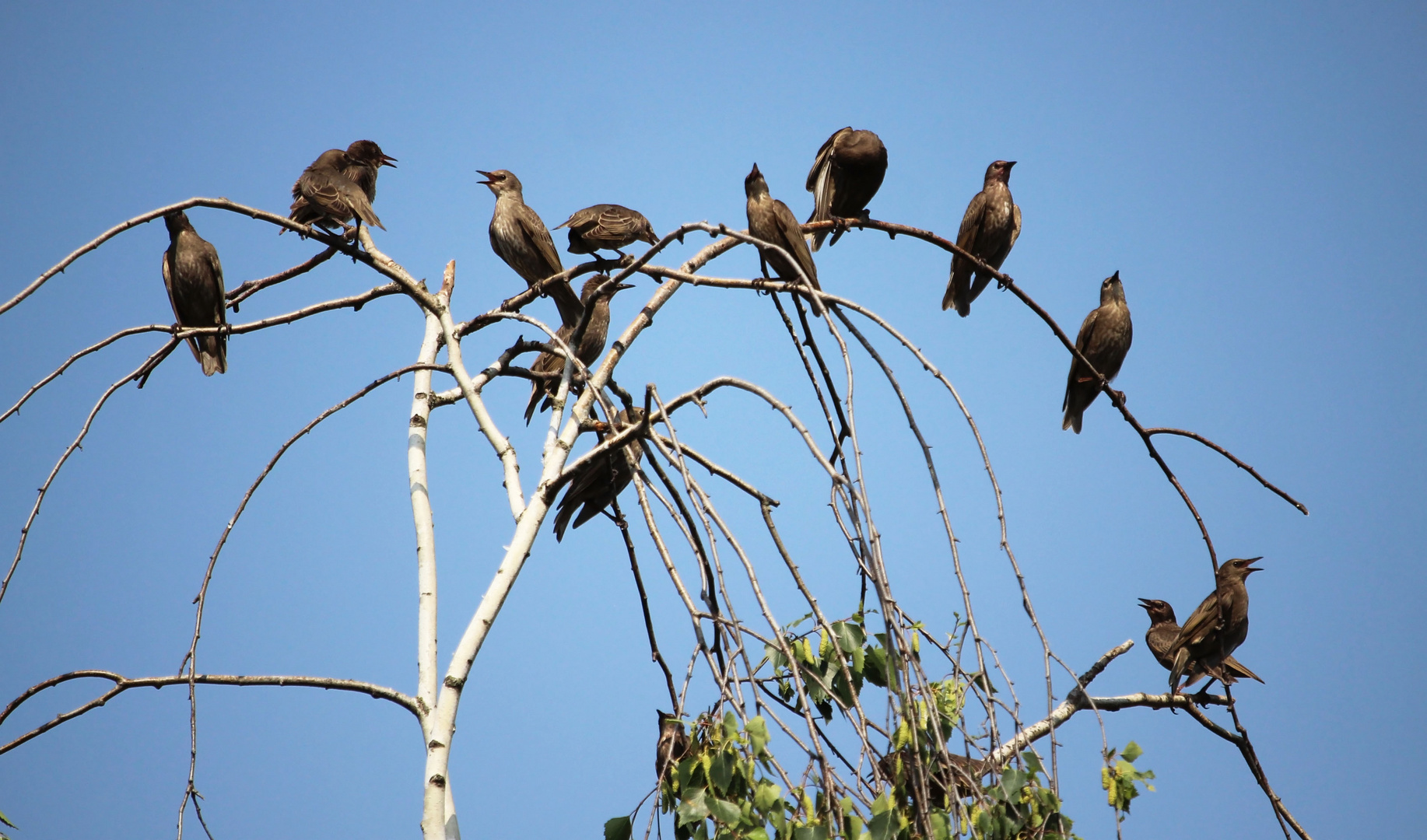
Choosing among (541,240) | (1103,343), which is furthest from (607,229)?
(1103,343)

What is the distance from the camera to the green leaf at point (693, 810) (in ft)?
8.36

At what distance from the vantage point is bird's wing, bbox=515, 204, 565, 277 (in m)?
6.41

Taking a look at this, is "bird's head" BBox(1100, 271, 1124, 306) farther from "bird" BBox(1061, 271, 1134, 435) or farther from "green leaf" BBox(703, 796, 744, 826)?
"green leaf" BBox(703, 796, 744, 826)

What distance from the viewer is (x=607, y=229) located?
6328mm

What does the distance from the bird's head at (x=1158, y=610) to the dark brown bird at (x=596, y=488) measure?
555 cm

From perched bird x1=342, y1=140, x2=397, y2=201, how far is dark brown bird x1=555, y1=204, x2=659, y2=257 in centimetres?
220

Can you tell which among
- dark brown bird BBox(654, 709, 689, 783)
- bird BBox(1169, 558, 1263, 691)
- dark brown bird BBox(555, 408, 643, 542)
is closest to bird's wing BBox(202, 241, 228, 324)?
dark brown bird BBox(555, 408, 643, 542)

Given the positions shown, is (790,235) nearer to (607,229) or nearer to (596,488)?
(607,229)

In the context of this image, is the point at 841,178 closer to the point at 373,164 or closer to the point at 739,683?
the point at 373,164

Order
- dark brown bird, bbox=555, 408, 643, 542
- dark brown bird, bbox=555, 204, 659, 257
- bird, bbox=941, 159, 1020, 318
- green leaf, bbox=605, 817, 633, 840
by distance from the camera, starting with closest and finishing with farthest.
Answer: green leaf, bbox=605, 817, 633, 840, dark brown bird, bbox=555, 408, 643, 542, dark brown bird, bbox=555, 204, 659, 257, bird, bbox=941, 159, 1020, 318

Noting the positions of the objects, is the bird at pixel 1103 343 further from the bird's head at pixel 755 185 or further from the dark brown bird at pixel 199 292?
the dark brown bird at pixel 199 292

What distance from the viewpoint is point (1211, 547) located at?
3422 millimetres

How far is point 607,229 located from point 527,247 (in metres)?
0.56

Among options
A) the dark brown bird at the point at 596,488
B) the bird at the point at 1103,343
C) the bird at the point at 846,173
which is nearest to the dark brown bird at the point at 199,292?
the dark brown bird at the point at 596,488
